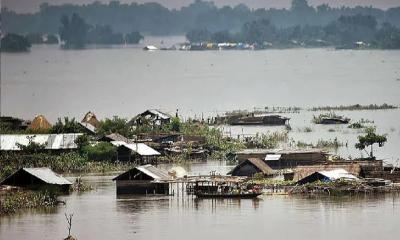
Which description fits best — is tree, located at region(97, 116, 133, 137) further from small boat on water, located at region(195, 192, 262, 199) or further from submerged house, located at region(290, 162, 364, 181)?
small boat on water, located at region(195, 192, 262, 199)

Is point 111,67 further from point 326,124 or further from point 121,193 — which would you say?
point 121,193

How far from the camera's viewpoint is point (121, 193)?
67.3 feet

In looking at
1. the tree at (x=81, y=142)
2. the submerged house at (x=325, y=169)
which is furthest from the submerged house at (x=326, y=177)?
the tree at (x=81, y=142)

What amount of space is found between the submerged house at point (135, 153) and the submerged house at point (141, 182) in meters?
3.25

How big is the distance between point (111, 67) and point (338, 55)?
1251 cm

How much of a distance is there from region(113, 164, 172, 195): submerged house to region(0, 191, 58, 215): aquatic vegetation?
47.1 inches

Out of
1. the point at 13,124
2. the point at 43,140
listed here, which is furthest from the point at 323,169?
the point at 13,124

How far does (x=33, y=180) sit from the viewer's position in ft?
65.9

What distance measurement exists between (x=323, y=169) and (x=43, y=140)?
235 inches

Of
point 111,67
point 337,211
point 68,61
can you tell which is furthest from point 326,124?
point 68,61

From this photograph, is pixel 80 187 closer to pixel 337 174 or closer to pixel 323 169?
pixel 323 169

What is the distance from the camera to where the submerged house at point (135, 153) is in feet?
78.4

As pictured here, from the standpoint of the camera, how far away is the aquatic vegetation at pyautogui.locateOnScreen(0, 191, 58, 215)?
18.9 metres

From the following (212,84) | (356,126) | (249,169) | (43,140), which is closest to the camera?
(249,169)
